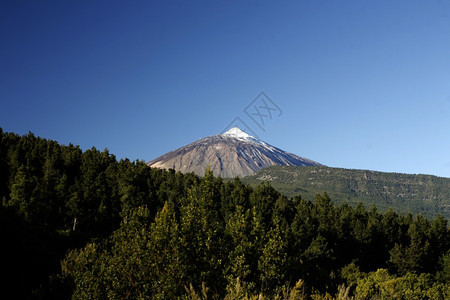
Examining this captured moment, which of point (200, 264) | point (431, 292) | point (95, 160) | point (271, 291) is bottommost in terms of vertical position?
point (431, 292)

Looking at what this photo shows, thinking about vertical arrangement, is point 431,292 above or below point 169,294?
below

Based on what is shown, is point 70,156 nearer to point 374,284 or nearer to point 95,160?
point 95,160

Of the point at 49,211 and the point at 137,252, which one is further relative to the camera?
the point at 49,211

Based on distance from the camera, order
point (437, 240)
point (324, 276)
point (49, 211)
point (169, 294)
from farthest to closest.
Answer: point (437, 240)
point (49, 211)
point (324, 276)
point (169, 294)

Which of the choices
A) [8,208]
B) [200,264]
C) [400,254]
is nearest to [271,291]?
[200,264]

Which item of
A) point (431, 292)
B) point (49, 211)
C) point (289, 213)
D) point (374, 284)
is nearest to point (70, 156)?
point (49, 211)

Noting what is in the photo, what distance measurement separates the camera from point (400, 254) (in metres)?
74.5

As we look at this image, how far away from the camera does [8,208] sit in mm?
61031

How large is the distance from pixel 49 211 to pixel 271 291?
216ft

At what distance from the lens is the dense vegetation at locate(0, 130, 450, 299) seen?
1856cm

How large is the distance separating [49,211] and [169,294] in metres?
65.3

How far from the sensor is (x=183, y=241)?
18609 millimetres

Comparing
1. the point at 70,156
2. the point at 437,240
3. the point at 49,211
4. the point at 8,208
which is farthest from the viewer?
the point at 70,156

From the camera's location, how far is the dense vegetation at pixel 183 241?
1856 centimetres
